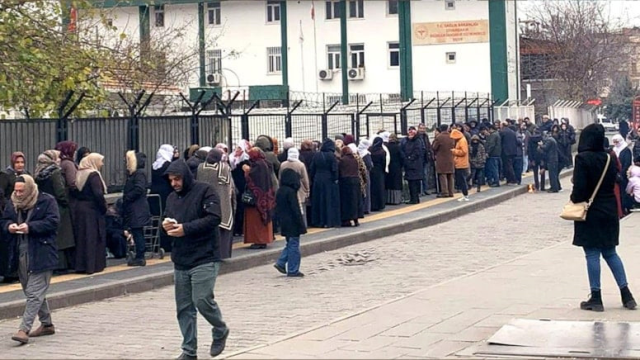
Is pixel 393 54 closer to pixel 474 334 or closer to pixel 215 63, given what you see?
pixel 215 63

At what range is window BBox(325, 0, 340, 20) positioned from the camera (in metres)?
57.9

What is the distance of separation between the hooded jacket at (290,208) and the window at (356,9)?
43.5m

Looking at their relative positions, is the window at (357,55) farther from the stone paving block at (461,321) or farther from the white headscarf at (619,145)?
the stone paving block at (461,321)

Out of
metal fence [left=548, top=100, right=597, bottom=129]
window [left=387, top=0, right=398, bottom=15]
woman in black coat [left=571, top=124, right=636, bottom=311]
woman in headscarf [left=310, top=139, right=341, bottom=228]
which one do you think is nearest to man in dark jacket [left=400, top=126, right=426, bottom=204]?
woman in headscarf [left=310, top=139, right=341, bottom=228]

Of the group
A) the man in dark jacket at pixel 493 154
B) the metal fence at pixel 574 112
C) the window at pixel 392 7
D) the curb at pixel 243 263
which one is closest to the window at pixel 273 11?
the window at pixel 392 7

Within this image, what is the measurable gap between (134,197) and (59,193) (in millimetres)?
1297

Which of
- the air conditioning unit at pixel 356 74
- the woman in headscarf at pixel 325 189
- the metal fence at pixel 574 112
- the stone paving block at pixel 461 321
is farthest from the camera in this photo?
the air conditioning unit at pixel 356 74

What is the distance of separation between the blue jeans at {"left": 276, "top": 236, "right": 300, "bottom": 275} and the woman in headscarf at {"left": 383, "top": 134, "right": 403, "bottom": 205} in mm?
9585

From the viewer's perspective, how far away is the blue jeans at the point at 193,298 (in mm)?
9273

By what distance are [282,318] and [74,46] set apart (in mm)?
7916

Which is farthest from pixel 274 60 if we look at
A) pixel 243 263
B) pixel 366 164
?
pixel 243 263

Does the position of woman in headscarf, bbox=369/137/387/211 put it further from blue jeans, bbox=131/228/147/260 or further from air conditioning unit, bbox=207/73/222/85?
air conditioning unit, bbox=207/73/222/85

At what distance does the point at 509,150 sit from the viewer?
30688mm

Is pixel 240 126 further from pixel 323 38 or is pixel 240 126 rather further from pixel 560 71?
pixel 560 71
